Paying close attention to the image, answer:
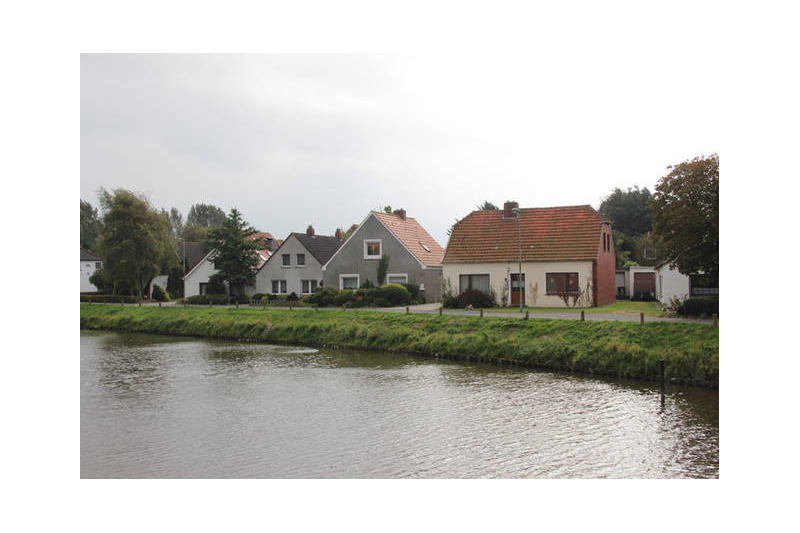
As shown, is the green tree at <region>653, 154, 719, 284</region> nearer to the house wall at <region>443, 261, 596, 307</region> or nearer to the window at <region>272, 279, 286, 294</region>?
the house wall at <region>443, 261, 596, 307</region>

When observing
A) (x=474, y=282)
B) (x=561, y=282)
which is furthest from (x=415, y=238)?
(x=561, y=282)

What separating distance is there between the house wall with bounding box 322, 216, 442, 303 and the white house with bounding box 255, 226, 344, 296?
2.10m

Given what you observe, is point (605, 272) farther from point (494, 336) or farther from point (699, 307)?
point (494, 336)

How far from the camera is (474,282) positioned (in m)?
35.3

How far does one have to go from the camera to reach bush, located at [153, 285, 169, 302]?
170ft

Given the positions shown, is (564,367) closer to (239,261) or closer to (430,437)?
(430,437)

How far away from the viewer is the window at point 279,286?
46.9 metres

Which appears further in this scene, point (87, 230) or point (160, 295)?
point (87, 230)

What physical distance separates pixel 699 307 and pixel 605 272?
34.1ft

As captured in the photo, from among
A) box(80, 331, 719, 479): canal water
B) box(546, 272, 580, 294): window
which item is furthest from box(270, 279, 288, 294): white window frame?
box(80, 331, 719, 479): canal water

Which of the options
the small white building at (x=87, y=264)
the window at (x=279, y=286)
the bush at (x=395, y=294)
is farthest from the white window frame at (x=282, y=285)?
the small white building at (x=87, y=264)

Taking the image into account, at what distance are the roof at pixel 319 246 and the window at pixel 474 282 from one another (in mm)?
13506
